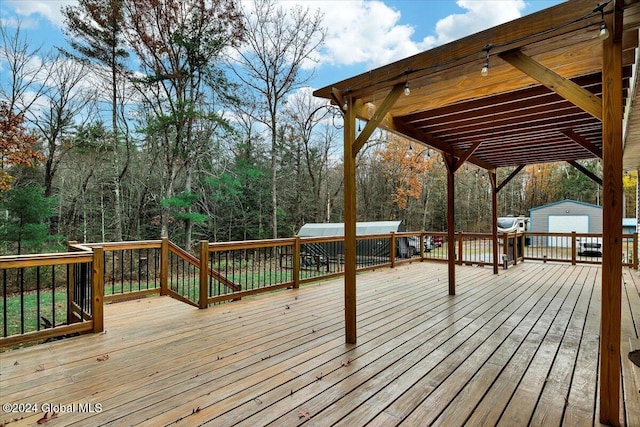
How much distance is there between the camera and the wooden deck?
1997 mm

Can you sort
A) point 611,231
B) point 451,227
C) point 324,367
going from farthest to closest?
point 451,227
point 324,367
point 611,231

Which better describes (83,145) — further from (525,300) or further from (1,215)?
(525,300)

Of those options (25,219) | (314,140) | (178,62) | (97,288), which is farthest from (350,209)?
(314,140)

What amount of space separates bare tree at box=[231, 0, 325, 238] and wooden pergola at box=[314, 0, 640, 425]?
28.3 feet

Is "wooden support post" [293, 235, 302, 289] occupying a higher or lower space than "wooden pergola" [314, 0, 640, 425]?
lower

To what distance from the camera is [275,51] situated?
39.0ft

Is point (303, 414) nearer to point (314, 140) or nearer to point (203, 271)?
point (203, 271)

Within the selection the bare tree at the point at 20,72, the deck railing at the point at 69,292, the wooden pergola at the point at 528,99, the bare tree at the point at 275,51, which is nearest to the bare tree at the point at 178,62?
the bare tree at the point at 275,51

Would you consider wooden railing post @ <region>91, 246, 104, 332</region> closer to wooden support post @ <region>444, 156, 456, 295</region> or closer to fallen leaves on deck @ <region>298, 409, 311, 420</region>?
fallen leaves on deck @ <region>298, 409, 311, 420</region>

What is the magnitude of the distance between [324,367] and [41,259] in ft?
9.55

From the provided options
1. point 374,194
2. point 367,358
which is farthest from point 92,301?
point 374,194

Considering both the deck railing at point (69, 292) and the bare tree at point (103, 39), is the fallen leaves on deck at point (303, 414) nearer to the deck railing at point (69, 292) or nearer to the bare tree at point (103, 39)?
the deck railing at point (69, 292)

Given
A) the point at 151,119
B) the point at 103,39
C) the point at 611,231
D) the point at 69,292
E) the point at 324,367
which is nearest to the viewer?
the point at 611,231

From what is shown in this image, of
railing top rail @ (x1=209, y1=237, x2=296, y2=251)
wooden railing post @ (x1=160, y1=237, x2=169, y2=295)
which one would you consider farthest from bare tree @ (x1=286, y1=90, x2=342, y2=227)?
wooden railing post @ (x1=160, y1=237, x2=169, y2=295)
